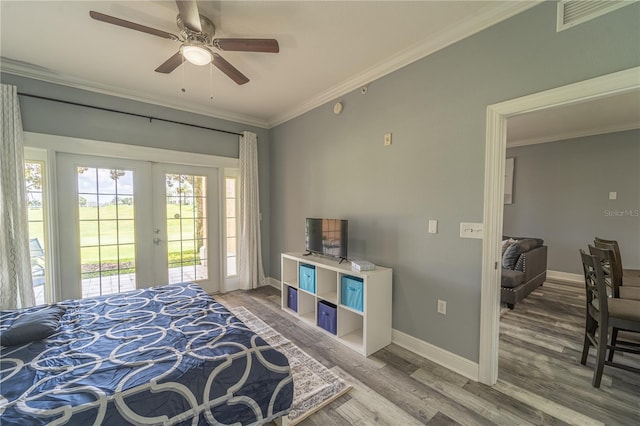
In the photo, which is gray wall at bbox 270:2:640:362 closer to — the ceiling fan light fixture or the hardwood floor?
the hardwood floor

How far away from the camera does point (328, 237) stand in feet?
10.2

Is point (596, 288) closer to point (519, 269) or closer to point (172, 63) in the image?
point (519, 269)

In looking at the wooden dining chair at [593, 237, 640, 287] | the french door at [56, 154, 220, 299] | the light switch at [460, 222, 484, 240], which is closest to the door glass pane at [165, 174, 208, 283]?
the french door at [56, 154, 220, 299]

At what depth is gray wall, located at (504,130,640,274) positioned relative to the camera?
14.0 ft

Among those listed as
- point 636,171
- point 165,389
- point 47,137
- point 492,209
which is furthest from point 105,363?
point 636,171

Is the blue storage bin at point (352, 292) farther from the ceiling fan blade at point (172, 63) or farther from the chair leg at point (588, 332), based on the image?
the ceiling fan blade at point (172, 63)

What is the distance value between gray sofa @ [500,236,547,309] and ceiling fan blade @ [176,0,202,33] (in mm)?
4252

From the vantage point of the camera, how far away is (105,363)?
1307 millimetres

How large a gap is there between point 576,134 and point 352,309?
5.50m

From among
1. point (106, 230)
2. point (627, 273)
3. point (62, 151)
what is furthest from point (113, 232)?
point (627, 273)

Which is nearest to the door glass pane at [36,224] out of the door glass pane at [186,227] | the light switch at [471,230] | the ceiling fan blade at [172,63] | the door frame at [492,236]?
the door glass pane at [186,227]

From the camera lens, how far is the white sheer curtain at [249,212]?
13.9 feet

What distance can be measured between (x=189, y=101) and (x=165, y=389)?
3.67 metres

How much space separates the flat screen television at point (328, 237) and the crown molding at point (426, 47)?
161cm
